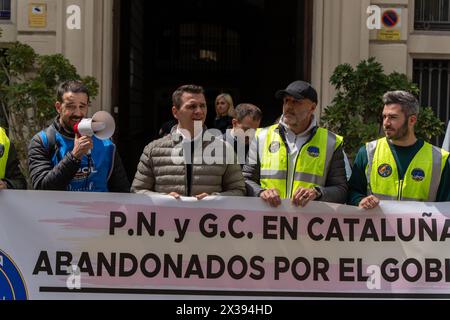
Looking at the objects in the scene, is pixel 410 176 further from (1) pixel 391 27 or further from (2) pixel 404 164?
(1) pixel 391 27

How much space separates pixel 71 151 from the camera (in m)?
4.22

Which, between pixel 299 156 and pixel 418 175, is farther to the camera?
pixel 299 156

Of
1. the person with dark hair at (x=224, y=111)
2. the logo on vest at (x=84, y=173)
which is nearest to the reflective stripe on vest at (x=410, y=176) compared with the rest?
the logo on vest at (x=84, y=173)

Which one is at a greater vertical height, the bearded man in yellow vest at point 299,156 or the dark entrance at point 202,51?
the dark entrance at point 202,51

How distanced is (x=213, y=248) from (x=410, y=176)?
1.27 meters

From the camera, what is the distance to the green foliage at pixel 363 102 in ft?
25.8

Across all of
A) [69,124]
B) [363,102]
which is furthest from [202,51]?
[69,124]

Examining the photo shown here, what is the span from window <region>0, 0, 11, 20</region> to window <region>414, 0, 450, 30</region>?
5010 millimetres

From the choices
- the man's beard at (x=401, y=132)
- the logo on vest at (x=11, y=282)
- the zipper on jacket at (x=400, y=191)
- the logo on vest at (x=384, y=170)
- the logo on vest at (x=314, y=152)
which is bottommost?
the logo on vest at (x=11, y=282)

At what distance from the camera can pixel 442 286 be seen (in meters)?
4.31

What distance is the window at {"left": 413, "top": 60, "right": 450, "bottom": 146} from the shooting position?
912 centimetres

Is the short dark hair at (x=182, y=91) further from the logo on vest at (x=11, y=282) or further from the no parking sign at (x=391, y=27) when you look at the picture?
the no parking sign at (x=391, y=27)

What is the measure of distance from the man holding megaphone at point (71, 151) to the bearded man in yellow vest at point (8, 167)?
0.13m
